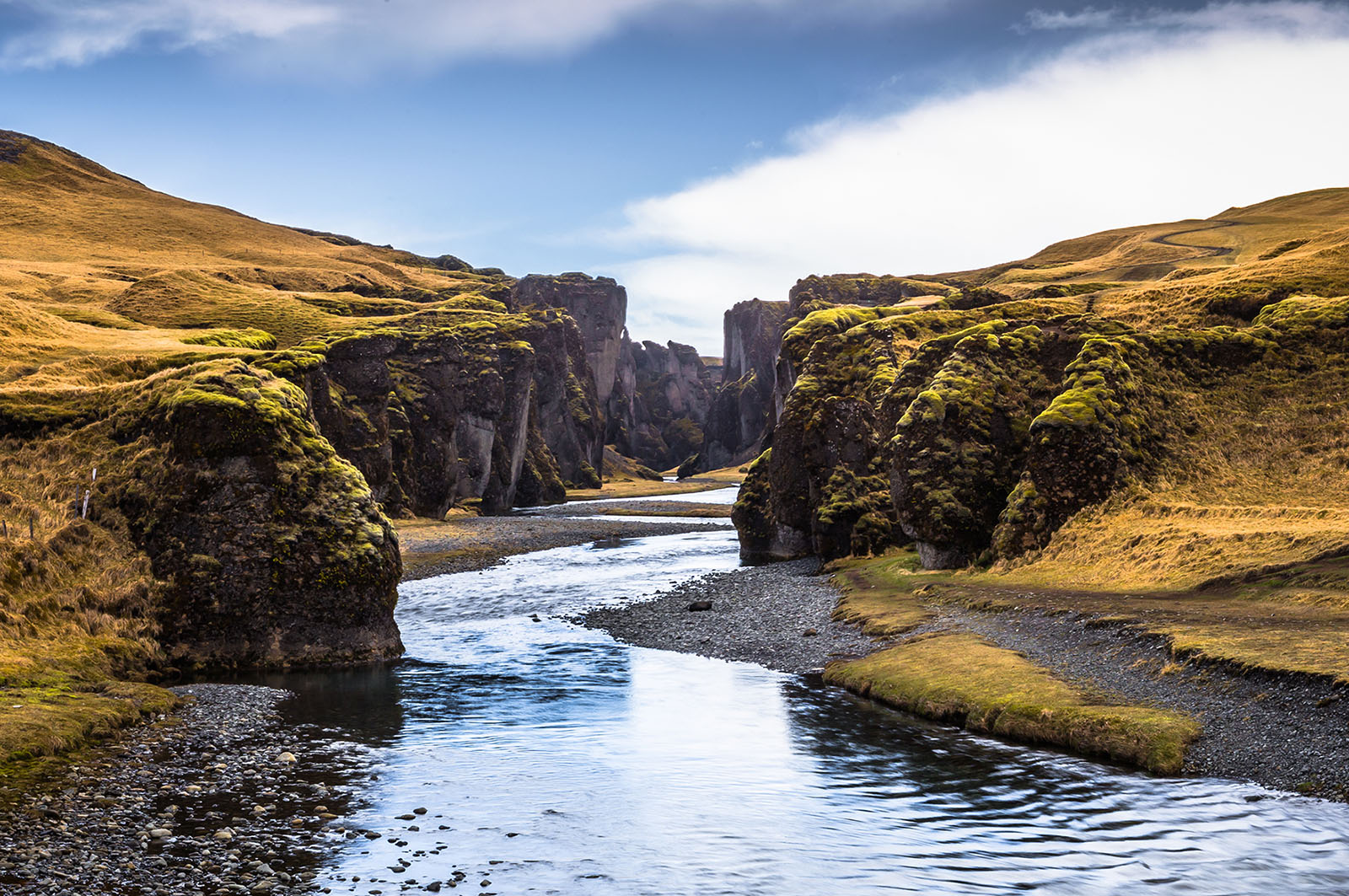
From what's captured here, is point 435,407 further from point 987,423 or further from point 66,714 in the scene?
point 66,714

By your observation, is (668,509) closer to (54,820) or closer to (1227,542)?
(1227,542)

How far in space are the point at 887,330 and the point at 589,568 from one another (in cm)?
3267

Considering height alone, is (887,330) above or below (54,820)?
above

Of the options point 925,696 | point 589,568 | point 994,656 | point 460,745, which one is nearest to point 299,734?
point 460,745

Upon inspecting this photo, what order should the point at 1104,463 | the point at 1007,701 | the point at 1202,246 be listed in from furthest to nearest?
the point at 1202,246
the point at 1104,463
the point at 1007,701

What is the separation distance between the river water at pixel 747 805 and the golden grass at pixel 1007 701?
939 mm

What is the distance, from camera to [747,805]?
21.7 metres

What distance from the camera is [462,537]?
9131cm

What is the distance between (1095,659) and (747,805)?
14.7 meters

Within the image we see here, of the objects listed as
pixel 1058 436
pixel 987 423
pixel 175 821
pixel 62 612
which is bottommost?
pixel 175 821

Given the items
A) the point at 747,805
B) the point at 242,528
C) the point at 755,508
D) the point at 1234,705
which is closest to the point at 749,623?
the point at 242,528

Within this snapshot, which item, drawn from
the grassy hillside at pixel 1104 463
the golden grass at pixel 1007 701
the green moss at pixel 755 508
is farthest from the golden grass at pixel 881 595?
the green moss at pixel 755 508

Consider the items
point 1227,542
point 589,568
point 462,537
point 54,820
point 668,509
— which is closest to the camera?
point 54,820

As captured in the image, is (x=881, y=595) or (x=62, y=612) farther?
(x=881, y=595)
